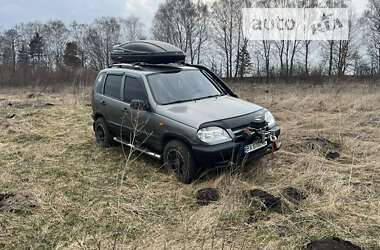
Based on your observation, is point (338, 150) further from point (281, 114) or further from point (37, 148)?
point (37, 148)

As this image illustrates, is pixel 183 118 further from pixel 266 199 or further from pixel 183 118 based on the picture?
pixel 266 199

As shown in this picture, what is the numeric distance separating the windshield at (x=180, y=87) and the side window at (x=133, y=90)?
0.20 meters

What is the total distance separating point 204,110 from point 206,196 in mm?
1294

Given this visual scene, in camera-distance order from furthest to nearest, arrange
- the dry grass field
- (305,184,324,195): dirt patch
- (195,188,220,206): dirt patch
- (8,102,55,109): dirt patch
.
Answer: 1. (8,102,55,109): dirt patch
2. (305,184,324,195): dirt patch
3. (195,188,220,206): dirt patch
4. the dry grass field

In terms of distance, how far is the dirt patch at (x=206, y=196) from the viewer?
12.1 ft

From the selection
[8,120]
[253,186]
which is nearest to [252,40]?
[8,120]

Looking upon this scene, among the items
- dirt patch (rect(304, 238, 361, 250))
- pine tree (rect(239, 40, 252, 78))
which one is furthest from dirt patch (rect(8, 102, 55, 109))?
pine tree (rect(239, 40, 252, 78))

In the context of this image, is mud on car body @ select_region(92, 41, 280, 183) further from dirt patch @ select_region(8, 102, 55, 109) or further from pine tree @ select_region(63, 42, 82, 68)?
pine tree @ select_region(63, 42, 82, 68)


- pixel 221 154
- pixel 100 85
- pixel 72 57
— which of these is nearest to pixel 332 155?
pixel 221 154

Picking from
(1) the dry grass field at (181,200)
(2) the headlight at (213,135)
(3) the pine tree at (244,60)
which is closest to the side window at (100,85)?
(1) the dry grass field at (181,200)

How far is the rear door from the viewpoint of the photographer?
17.6 feet

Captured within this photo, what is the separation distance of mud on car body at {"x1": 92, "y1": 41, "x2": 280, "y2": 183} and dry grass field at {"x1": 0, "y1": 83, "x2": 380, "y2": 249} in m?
0.36

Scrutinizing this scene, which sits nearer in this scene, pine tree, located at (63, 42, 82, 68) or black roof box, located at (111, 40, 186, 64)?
black roof box, located at (111, 40, 186, 64)

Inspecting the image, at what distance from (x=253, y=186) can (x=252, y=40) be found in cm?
4065
